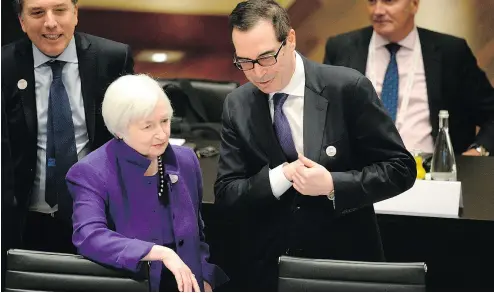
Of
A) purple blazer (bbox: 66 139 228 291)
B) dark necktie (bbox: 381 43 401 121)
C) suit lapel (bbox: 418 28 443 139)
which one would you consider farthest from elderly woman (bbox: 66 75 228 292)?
suit lapel (bbox: 418 28 443 139)

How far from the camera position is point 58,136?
317cm

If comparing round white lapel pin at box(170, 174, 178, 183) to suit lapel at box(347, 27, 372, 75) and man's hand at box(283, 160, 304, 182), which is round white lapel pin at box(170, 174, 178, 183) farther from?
suit lapel at box(347, 27, 372, 75)

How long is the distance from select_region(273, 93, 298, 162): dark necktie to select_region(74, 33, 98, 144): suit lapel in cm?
84

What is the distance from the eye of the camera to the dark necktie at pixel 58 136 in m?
3.17

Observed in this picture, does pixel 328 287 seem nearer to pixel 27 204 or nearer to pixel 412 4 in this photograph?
pixel 27 204

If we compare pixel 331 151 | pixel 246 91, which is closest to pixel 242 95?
pixel 246 91

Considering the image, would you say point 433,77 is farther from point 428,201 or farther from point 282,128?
point 282,128

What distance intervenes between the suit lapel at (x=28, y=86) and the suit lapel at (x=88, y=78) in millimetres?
189

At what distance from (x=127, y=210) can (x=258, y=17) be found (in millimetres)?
732

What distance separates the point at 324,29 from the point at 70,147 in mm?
2964

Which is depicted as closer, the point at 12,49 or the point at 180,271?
the point at 180,271

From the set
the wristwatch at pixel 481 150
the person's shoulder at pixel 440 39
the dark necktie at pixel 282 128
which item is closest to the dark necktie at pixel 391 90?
the person's shoulder at pixel 440 39

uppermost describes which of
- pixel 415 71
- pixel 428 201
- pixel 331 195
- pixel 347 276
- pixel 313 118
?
pixel 415 71

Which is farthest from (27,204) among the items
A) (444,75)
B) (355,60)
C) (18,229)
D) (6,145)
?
(444,75)
